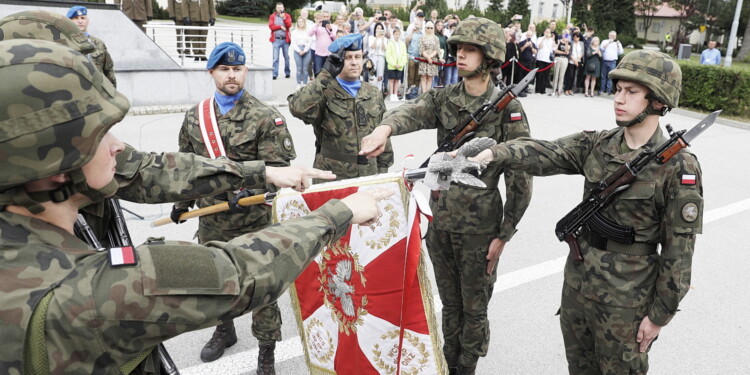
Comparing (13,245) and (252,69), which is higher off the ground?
(13,245)

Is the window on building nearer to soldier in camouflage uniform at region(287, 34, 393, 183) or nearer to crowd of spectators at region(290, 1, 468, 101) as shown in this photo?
crowd of spectators at region(290, 1, 468, 101)

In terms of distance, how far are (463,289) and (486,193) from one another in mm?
628

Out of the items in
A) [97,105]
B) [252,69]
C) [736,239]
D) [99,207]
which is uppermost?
[97,105]

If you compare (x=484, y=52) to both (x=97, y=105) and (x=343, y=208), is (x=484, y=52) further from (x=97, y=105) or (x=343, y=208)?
(x=97, y=105)

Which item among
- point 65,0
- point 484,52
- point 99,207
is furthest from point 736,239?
point 65,0

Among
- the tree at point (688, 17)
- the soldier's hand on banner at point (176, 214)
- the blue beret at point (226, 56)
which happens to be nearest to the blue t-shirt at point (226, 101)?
the blue beret at point (226, 56)

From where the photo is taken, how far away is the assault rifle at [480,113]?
3.46 m

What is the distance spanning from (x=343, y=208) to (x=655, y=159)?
1609 millimetres

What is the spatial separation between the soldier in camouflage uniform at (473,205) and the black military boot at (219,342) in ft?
5.06

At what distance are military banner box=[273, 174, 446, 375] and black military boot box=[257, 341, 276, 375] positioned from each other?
37.8 inches

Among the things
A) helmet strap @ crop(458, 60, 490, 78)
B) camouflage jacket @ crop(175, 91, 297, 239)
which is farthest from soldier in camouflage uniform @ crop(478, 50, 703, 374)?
camouflage jacket @ crop(175, 91, 297, 239)

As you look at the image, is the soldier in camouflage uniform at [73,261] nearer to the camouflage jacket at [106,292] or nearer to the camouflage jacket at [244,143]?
Result: the camouflage jacket at [106,292]

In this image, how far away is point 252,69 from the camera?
12.3 metres

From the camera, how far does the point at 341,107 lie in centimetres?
480
